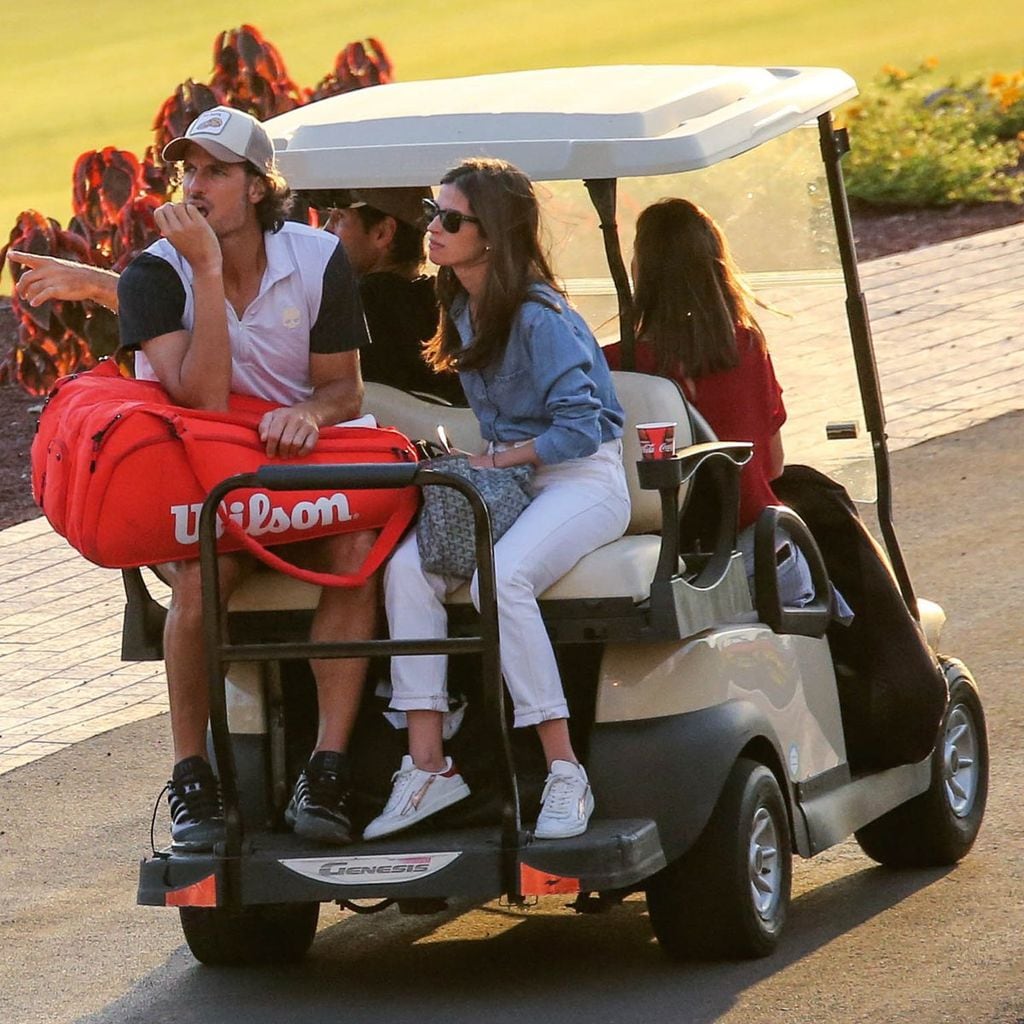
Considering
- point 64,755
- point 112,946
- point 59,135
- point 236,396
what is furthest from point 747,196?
point 59,135

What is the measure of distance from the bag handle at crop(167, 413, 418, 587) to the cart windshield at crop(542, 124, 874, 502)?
3.94ft

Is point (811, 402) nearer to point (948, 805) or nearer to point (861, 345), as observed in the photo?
point (861, 345)

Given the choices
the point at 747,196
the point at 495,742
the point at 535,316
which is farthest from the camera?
the point at 747,196

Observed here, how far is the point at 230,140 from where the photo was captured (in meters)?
5.14

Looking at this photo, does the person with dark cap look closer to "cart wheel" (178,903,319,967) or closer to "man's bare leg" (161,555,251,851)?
"man's bare leg" (161,555,251,851)

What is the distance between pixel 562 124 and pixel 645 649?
3.84 ft

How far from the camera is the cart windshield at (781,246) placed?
243 inches

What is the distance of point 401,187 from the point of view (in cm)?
586

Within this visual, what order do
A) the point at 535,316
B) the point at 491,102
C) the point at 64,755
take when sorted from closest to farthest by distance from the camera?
the point at 535,316, the point at 491,102, the point at 64,755

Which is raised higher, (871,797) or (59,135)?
(59,135)

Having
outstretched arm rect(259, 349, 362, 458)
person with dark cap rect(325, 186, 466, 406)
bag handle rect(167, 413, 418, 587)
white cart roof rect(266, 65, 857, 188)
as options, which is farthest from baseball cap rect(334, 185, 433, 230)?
bag handle rect(167, 413, 418, 587)

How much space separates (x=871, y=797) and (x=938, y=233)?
33.9 feet

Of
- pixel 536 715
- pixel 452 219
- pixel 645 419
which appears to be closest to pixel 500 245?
pixel 452 219

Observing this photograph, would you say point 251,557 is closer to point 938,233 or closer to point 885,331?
point 885,331
